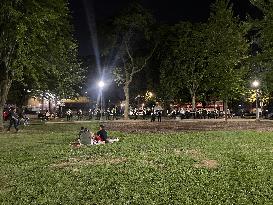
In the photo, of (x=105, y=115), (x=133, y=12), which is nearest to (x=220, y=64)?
(x=133, y=12)

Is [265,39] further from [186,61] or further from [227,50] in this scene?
[186,61]

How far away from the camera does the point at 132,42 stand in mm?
63188

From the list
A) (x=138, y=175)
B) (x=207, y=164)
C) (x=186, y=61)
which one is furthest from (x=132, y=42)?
(x=138, y=175)

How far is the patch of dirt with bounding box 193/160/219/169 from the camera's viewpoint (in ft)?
49.7

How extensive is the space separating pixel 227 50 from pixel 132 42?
17284 mm

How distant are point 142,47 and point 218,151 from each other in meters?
46.6

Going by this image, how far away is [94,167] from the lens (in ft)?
50.0

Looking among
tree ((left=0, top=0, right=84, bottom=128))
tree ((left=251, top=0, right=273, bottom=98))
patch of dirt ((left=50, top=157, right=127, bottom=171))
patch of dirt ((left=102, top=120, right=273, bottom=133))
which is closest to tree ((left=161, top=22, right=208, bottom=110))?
patch of dirt ((left=102, top=120, right=273, bottom=133))

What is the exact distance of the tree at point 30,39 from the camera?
3400 cm

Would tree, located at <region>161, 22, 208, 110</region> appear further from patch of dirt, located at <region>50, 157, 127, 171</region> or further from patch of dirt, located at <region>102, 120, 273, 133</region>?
patch of dirt, located at <region>50, 157, 127, 171</region>

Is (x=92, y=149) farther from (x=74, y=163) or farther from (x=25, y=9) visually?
(x=25, y=9)

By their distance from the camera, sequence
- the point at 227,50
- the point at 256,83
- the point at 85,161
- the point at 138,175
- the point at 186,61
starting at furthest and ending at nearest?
the point at 186,61 < the point at 256,83 < the point at 227,50 < the point at 85,161 < the point at 138,175

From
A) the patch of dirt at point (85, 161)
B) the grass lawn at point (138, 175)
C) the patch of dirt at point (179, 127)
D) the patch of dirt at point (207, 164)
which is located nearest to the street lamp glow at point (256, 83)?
the patch of dirt at point (179, 127)

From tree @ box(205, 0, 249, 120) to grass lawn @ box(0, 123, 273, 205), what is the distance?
26.7 meters
